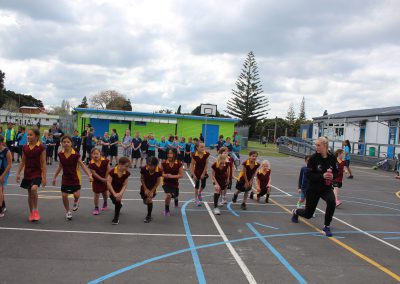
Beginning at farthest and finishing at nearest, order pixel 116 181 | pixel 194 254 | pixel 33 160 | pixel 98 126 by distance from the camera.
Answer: pixel 98 126 → pixel 116 181 → pixel 33 160 → pixel 194 254

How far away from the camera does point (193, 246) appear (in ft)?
19.1

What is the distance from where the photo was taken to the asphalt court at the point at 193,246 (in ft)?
15.2

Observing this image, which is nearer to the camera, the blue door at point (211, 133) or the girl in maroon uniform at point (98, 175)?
the girl in maroon uniform at point (98, 175)

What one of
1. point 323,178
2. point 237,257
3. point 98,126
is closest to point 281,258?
point 237,257

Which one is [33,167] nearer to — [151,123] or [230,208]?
[230,208]

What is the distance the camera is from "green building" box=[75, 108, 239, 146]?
36125mm

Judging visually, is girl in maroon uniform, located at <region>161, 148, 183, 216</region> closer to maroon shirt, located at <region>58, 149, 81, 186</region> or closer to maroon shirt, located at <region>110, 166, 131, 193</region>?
maroon shirt, located at <region>110, 166, 131, 193</region>

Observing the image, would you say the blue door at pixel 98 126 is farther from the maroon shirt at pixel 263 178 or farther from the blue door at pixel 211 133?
the maroon shirt at pixel 263 178

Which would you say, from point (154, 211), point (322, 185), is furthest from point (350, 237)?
point (154, 211)

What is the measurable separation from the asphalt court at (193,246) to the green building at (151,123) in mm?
26545

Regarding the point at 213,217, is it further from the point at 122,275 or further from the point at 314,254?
the point at 122,275

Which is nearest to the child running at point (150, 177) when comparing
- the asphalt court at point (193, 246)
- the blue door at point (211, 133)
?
the asphalt court at point (193, 246)

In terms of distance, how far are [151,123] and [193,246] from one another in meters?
32.8

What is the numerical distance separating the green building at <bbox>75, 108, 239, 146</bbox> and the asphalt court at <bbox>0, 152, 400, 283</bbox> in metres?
26.5
